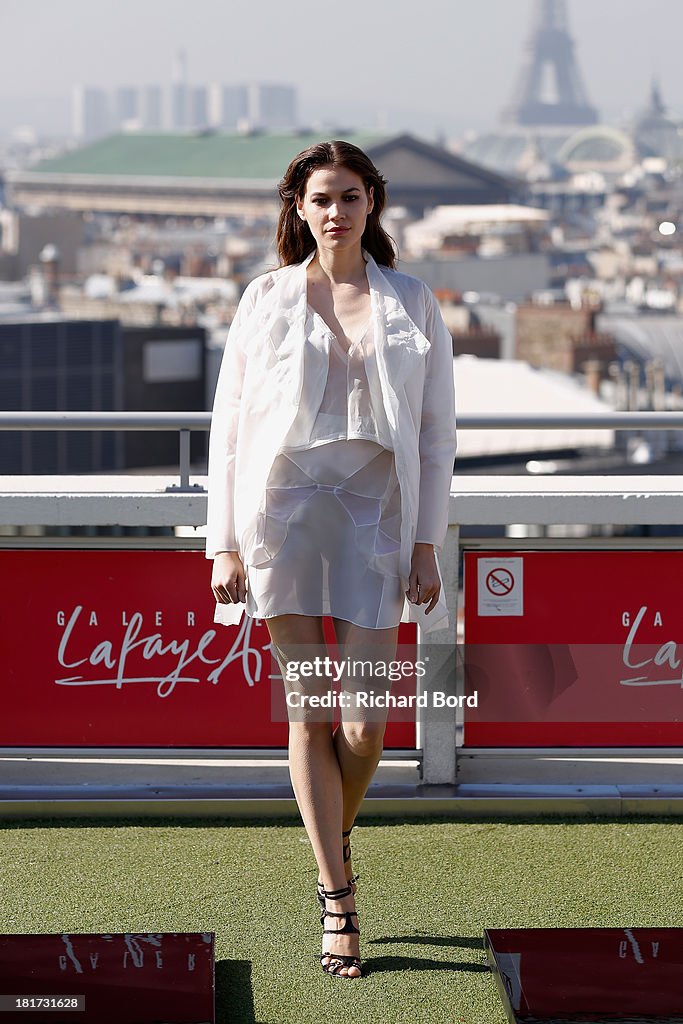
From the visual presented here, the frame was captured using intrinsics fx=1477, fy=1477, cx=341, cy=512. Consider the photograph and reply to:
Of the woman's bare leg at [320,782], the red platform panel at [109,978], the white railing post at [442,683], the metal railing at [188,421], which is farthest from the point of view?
the white railing post at [442,683]

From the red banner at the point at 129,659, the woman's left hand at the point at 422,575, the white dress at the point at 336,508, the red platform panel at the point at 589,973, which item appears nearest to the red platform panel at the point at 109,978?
the red platform panel at the point at 589,973

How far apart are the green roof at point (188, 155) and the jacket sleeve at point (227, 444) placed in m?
127

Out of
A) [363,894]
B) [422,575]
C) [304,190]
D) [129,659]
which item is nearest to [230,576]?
[422,575]

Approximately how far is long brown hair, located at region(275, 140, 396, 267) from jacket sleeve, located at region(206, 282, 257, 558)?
0.14 metres

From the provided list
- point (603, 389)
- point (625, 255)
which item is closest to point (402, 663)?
point (603, 389)

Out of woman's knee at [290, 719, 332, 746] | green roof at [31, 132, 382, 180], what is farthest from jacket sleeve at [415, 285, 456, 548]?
green roof at [31, 132, 382, 180]

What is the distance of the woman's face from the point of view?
276cm

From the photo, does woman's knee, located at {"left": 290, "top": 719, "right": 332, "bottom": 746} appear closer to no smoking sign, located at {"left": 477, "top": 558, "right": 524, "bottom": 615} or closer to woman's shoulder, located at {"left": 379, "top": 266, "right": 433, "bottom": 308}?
woman's shoulder, located at {"left": 379, "top": 266, "right": 433, "bottom": 308}

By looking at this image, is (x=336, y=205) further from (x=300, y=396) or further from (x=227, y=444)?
(x=227, y=444)

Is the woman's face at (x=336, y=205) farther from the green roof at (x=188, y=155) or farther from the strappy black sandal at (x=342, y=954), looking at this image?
the green roof at (x=188, y=155)

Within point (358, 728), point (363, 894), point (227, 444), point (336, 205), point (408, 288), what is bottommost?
point (363, 894)

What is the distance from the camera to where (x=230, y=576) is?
2.81 m

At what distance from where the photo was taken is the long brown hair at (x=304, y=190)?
279cm

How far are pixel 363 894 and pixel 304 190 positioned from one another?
1588mm
